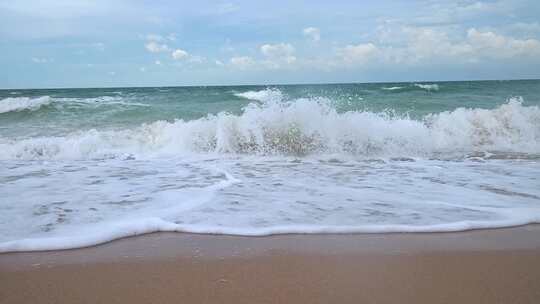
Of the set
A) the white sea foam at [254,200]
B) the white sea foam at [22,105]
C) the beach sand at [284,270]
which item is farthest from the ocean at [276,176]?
the white sea foam at [22,105]

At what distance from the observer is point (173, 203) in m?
3.76

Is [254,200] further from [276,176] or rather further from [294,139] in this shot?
[294,139]

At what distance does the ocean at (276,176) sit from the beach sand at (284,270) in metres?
0.22

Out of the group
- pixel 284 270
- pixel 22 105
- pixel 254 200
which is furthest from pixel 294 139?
pixel 22 105

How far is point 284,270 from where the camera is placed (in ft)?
7.73

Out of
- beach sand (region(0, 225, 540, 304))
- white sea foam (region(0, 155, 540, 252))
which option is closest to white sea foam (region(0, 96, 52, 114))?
white sea foam (region(0, 155, 540, 252))

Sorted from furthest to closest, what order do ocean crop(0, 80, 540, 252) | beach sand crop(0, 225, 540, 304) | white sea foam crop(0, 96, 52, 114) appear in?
1. white sea foam crop(0, 96, 52, 114)
2. ocean crop(0, 80, 540, 252)
3. beach sand crop(0, 225, 540, 304)

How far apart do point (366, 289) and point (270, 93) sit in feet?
23.3

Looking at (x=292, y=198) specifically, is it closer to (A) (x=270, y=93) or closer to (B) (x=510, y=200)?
(B) (x=510, y=200)

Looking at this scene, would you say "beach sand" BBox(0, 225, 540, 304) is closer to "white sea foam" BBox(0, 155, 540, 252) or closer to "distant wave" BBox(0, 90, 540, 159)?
"white sea foam" BBox(0, 155, 540, 252)

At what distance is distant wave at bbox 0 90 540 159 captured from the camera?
303 inches

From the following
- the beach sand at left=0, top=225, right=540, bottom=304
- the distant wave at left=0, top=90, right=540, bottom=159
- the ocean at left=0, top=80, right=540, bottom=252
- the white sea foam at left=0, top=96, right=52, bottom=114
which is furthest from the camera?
the white sea foam at left=0, top=96, right=52, bottom=114

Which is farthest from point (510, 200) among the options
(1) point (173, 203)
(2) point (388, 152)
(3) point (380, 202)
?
(2) point (388, 152)

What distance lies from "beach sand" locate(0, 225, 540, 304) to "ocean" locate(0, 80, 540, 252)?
22 cm
